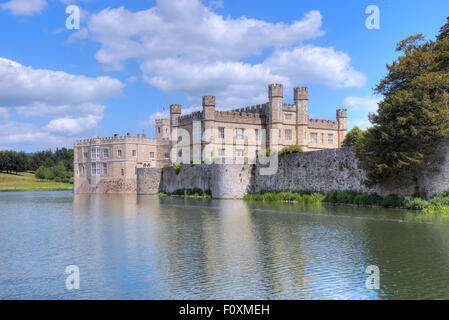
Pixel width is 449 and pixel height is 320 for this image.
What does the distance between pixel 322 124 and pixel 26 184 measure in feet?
176

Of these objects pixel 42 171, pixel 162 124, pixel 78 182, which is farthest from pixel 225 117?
pixel 42 171

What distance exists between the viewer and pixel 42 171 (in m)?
91.9

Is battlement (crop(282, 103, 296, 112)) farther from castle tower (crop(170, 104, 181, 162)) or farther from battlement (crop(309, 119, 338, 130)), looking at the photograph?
castle tower (crop(170, 104, 181, 162))

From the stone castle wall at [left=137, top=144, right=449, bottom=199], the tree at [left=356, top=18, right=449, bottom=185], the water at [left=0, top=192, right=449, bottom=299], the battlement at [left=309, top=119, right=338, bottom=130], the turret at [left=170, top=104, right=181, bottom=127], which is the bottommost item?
the water at [left=0, top=192, right=449, bottom=299]

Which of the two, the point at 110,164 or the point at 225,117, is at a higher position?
the point at 225,117

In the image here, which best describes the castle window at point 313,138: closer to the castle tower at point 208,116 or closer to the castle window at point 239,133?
the castle window at point 239,133

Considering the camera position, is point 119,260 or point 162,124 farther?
point 162,124

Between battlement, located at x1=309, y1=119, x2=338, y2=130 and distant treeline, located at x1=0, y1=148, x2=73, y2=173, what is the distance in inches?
2290

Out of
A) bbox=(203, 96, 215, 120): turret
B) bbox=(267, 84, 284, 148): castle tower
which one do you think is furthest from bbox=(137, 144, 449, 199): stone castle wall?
bbox=(267, 84, 284, 148): castle tower

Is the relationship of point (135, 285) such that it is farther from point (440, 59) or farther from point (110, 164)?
point (110, 164)

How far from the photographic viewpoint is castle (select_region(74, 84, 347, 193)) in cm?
4950

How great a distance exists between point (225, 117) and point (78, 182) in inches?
876

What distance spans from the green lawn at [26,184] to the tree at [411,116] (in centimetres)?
6223
